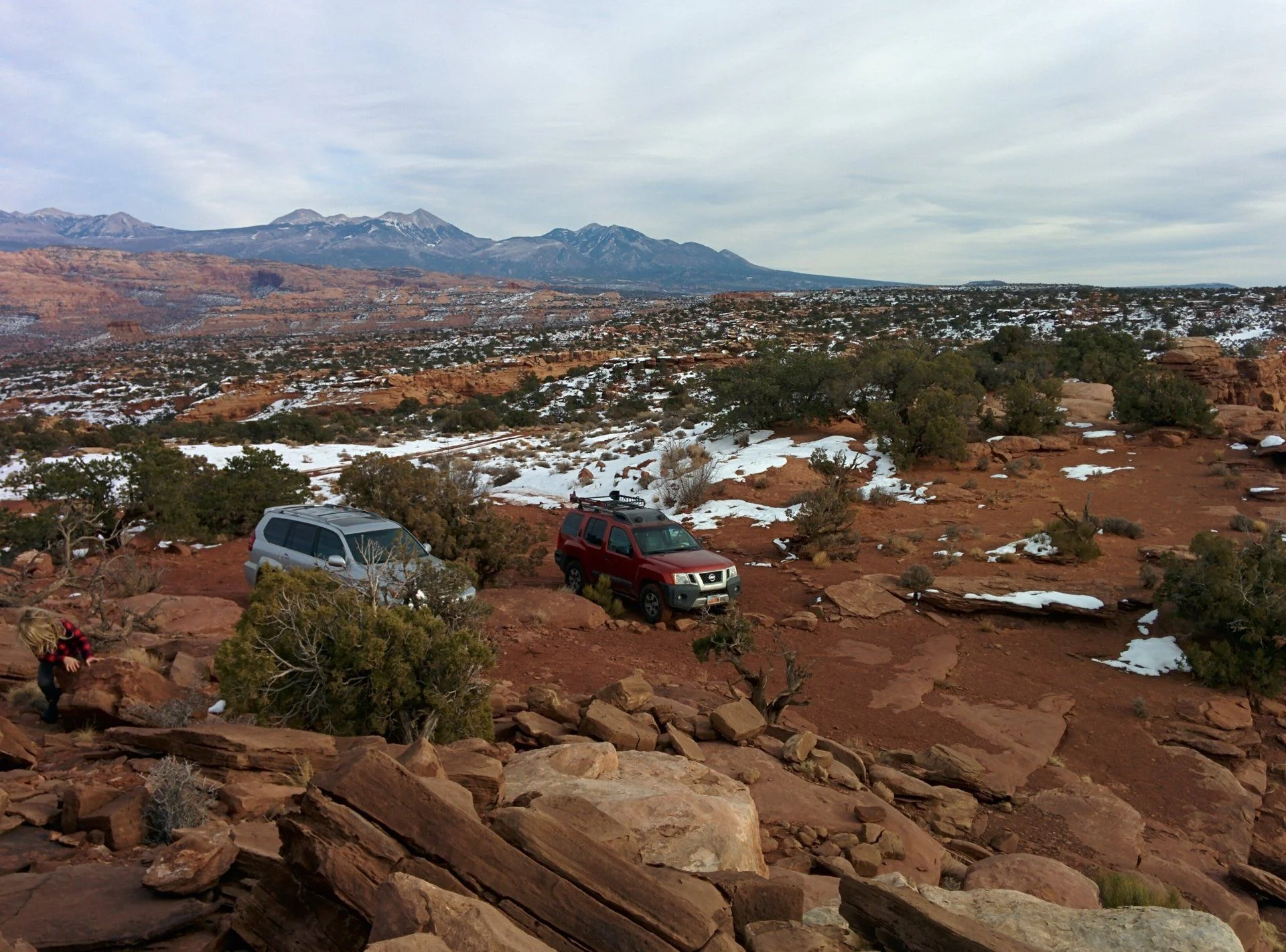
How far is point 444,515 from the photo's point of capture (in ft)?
51.9

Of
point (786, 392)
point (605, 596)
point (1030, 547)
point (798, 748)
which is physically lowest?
point (605, 596)

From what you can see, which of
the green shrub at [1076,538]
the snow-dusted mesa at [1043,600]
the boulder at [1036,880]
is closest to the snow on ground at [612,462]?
the green shrub at [1076,538]

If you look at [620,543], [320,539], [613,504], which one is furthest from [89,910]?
[613,504]

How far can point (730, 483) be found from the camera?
72.1 ft

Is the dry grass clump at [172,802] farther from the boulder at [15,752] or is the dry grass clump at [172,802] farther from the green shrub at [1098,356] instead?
the green shrub at [1098,356]

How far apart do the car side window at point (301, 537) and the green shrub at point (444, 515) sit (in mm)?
3004

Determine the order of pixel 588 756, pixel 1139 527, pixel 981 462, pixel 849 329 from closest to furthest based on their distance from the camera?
pixel 588 756, pixel 1139 527, pixel 981 462, pixel 849 329

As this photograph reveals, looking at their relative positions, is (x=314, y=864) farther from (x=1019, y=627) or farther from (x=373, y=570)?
(x=1019, y=627)

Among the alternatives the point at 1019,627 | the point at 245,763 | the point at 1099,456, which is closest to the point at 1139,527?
the point at 1019,627

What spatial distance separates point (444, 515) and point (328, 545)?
4.20m

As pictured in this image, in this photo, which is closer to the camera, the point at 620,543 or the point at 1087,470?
the point at 620,543

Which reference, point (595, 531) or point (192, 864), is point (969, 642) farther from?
point (192, 864)

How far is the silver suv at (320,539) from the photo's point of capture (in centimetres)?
1134

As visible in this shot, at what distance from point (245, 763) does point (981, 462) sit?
20.6 metres
